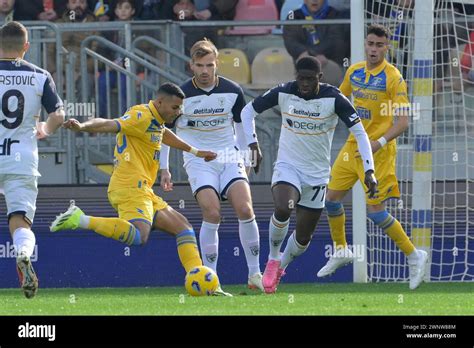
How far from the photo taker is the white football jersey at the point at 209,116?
11891 mm

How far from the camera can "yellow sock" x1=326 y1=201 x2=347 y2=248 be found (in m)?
12.6

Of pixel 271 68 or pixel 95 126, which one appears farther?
pixel 271 68

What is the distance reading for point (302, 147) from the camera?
11.7 metres

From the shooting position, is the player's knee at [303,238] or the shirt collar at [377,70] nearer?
the player's knee at [303,238]

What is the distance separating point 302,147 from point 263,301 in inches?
71.6

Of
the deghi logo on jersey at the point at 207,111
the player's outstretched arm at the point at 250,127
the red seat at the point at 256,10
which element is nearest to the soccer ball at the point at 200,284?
the player's outstretched arm at the point at 250,127

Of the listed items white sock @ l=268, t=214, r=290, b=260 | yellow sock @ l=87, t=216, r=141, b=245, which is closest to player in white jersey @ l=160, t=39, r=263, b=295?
white sock @ l=268, t=214, r=290, b=260

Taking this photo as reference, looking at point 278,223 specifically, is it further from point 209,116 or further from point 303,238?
point 209,116

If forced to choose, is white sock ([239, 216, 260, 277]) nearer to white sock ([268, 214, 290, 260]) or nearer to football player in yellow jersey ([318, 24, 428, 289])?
white sock ([268, 214, 290, 260])

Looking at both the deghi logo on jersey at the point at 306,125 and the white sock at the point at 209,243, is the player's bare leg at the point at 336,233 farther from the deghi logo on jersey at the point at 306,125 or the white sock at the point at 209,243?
the white sock at the point at 209,243

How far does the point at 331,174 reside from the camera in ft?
41.2

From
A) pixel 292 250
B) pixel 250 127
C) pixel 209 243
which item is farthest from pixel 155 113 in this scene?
pixel 292 250

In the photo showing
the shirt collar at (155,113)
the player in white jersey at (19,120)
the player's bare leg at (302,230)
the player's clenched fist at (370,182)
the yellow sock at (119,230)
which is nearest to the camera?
the player in white jersey at (19,120)
